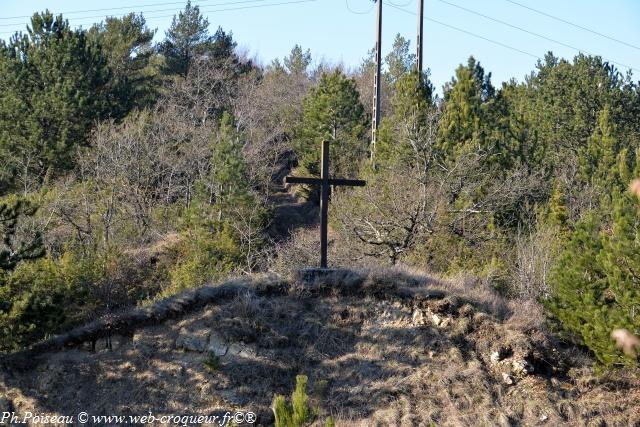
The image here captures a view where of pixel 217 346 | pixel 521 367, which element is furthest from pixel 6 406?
pixel 521 367

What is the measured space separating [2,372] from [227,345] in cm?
401

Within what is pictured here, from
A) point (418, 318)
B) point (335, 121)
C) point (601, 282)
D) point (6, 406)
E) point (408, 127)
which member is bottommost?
point (6, 406)

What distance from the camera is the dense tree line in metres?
13.7

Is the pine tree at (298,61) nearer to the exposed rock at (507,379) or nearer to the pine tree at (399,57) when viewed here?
the pine tree at (399,57)

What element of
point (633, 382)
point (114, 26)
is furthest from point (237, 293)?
point (114, 26)

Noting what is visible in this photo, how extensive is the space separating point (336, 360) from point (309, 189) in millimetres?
27080

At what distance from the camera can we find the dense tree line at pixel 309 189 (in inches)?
539

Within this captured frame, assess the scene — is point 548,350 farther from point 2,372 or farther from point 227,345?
point 2,372

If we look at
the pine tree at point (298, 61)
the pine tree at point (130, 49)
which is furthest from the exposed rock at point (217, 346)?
the pine tree at point (298, 61)

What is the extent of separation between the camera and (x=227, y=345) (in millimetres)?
12844

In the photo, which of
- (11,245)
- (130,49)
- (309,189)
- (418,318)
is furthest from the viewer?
(130,49)

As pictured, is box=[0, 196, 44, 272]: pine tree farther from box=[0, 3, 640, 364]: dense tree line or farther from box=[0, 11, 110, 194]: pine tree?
box=[0, 11, 110, 194]: pine tree

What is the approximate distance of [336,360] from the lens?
12.7 meters

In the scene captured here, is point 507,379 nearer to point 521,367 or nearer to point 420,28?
point 521,367
